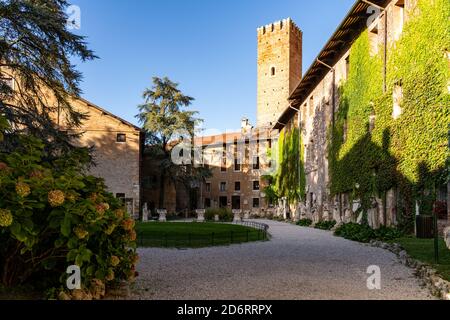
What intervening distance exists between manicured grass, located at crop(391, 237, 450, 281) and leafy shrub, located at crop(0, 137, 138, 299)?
4.98m

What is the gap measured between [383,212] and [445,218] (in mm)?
3563

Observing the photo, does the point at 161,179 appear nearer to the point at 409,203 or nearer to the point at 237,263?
the point at 409,203

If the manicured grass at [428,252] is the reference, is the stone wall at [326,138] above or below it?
above

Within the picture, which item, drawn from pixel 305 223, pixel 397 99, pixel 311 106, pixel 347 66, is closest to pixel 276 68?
pixel 311 106

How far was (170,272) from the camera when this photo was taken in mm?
8125

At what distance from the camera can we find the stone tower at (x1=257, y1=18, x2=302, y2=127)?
44.2m

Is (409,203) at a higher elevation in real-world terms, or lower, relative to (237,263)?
higher

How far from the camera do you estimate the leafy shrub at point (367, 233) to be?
13516 millimetres

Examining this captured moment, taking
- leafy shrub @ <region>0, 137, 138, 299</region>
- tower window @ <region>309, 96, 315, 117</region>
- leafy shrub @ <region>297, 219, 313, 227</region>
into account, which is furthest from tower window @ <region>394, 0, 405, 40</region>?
leafy shrub @ <region>0, 137, 138, 299</region>

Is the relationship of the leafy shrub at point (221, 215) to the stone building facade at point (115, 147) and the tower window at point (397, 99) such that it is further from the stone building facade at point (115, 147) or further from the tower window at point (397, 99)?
the tower window at point (397, 99)

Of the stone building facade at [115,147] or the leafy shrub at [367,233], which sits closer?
the leafy shrub at [367,233]

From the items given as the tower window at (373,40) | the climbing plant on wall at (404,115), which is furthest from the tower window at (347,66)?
the tower window at (373,40)

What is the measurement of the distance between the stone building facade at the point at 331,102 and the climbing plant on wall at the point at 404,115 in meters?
0.62
